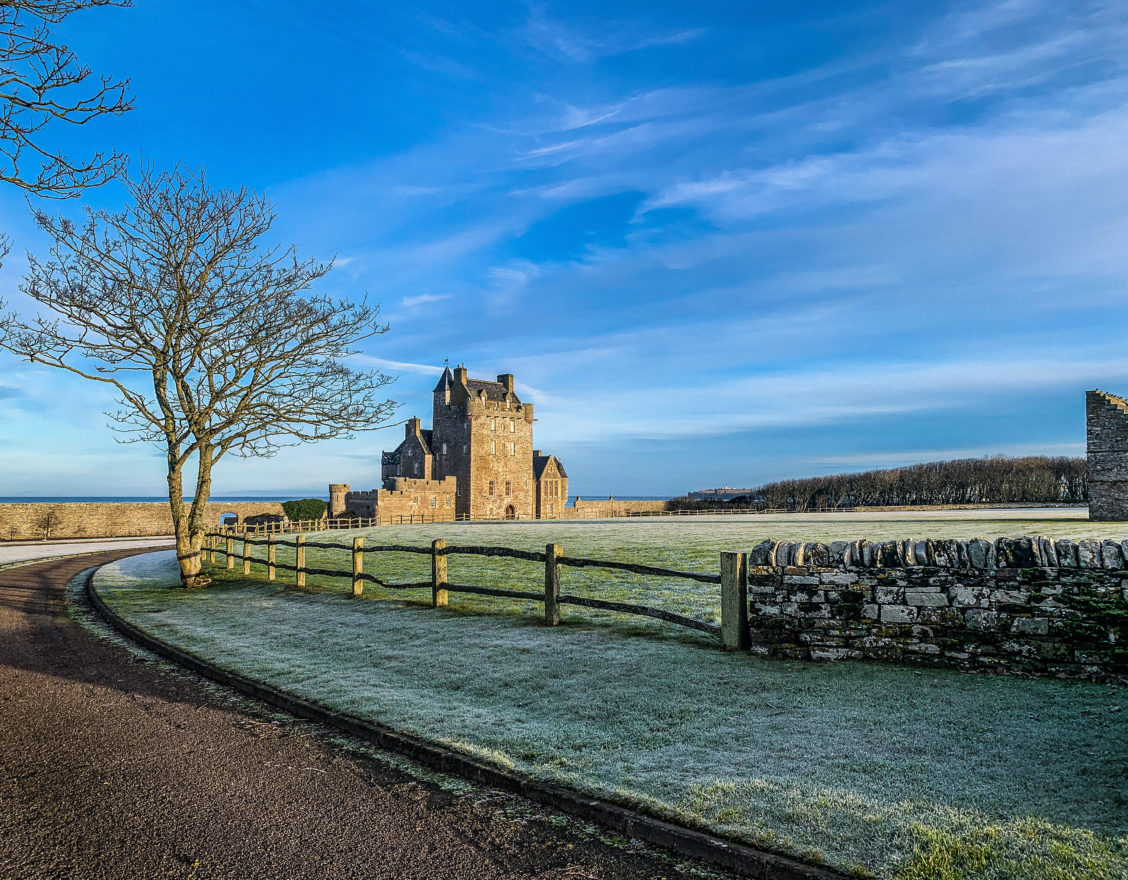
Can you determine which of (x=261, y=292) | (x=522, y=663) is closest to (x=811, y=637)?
(x=522, y=663)

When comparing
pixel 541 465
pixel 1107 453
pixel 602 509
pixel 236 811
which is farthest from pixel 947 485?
pixel 236 811

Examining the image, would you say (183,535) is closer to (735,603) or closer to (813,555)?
(735,603)

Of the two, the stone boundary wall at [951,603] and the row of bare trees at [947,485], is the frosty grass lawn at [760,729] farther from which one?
the row of bare trees at [947,485]

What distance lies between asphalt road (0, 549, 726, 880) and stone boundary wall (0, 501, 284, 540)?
3465 cm

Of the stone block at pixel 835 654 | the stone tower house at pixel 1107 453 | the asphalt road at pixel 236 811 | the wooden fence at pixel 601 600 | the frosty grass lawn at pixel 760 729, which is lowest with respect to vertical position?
the asphalt road at pixel 236 811

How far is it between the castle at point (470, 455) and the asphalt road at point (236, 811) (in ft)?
166

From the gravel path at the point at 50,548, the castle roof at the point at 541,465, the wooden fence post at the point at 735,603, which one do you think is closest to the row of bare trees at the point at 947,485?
the castle roof at the point at 541,465

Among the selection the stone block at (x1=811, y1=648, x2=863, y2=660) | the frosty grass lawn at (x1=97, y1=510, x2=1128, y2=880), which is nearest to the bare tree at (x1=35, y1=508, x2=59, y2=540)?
the frosty grass lawn at (x1=97, y1=510, x2=1128, y2=880)

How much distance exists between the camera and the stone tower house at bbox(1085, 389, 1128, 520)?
30625 millimetres

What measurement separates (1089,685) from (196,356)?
19475 millimetres

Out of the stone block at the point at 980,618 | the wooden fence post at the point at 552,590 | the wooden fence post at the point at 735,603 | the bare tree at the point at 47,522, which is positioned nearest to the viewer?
the stone block at the point at 980,618

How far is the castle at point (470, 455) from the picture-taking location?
204ft

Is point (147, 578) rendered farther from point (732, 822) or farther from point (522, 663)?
point (732, 822)

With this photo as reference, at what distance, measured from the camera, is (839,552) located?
7.97 metres
